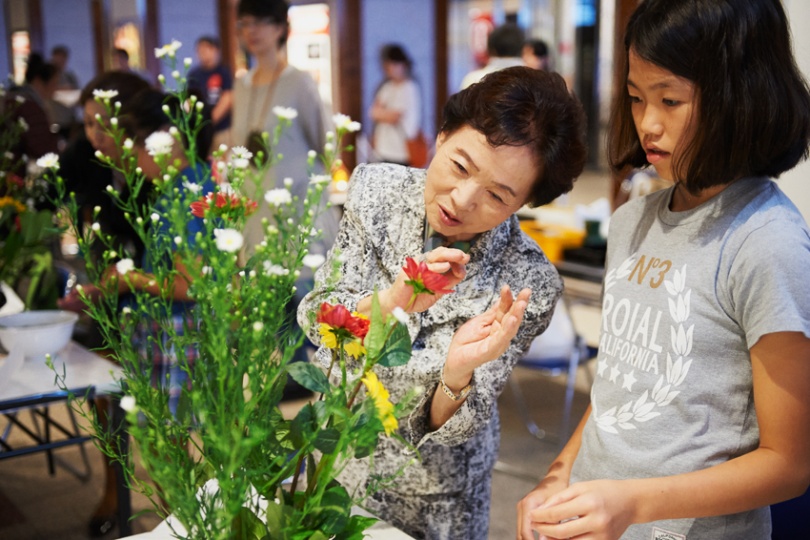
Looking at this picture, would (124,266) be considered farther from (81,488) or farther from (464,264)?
(81,488)

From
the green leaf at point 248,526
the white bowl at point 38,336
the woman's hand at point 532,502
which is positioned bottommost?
the white bowl at point 38,336

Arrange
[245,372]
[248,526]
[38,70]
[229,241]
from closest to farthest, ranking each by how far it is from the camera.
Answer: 1. [229,241]
2. [245,372]
3. [248,526]
4. [38,70]

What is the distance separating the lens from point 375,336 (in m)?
0.90

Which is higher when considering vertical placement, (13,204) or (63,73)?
(63,73)

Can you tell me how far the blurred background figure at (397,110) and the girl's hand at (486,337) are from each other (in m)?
6.06

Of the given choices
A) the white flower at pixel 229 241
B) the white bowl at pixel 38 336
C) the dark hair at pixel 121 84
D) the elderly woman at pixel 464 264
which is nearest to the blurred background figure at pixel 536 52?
the dark hair at pixel 121 84

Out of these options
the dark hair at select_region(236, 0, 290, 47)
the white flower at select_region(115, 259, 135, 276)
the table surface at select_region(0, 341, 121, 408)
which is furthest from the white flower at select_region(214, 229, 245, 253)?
the dark hair at select_region(236, 0, 290, 47)

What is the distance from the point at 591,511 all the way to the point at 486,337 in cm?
30

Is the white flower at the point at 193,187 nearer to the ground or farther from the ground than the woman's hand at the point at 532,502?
farther from the ground

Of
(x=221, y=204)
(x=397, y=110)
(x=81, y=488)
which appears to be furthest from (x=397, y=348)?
(x=397, y=110)


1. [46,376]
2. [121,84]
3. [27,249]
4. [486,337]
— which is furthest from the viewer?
[121,84]

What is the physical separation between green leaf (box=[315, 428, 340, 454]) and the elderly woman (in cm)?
29

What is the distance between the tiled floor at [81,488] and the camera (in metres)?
3.00

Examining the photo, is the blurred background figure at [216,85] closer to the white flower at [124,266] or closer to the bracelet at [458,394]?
the bracelet at [458,394]
